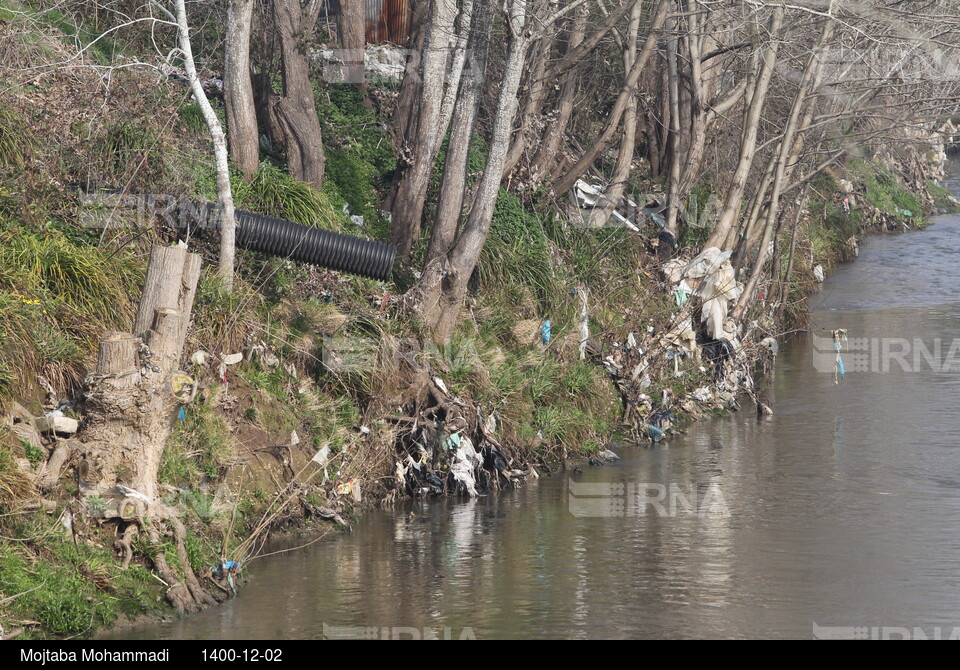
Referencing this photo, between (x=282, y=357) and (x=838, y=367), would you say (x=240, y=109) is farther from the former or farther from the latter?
Result: (x=838, y=367)

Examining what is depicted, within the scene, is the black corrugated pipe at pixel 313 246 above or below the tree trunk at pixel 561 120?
below

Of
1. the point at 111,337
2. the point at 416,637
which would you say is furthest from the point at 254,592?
the point at 111,337

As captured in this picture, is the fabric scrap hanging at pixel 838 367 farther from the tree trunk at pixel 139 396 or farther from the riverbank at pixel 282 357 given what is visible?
the tree trunk at pixel 139 396

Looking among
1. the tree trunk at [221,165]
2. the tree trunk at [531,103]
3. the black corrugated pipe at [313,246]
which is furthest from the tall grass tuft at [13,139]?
the tree trunk at [531,103]

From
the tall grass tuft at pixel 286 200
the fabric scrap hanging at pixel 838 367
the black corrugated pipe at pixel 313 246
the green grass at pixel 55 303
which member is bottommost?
the fabric scrap hanging at pixel 838 367

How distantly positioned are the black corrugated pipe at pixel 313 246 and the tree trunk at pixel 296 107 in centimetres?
248

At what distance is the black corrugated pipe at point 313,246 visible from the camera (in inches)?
432

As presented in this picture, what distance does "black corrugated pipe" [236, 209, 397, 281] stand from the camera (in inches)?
432

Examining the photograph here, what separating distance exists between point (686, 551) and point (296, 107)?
23.8 ft

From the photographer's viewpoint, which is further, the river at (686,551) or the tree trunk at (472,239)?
the tree trunk at (472,239)

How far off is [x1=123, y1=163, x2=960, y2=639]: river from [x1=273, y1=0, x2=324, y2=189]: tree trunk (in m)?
4.77

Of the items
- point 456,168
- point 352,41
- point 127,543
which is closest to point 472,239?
point 456,168

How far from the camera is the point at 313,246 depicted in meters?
11.1
